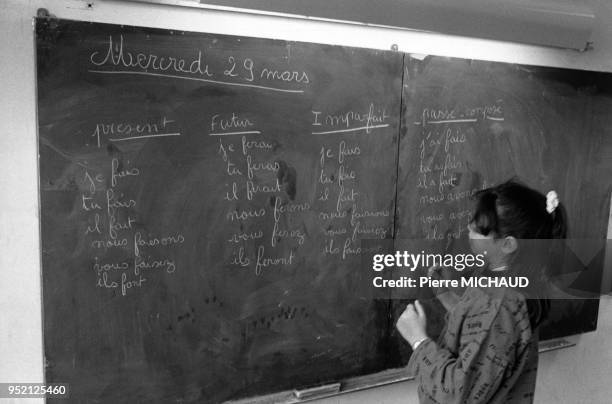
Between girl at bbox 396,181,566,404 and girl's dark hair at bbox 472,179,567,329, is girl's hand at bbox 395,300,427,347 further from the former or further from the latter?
girl's dark hair at bbox 472,179,567,329

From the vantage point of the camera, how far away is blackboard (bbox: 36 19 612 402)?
Result: 1.70 meters

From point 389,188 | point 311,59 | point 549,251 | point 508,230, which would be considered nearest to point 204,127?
point 311,59

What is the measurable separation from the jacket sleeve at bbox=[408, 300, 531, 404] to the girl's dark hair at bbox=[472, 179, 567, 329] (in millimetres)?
112

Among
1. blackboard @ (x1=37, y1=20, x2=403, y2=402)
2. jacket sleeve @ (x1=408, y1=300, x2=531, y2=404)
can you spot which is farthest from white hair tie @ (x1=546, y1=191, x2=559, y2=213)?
blackboard @ (x1=37, y1=20, x2=403, y2=402)

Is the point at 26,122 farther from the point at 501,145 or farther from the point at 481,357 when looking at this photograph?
the point at 501,145

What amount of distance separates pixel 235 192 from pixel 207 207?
0.38 ft

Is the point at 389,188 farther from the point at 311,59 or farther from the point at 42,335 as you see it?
the point at 42,335

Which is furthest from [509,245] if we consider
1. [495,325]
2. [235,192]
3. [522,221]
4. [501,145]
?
[501,145]

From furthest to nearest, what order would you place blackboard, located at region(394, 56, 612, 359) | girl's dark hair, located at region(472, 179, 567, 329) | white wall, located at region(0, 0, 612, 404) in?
blackboard, located at region(394, 56, 612, 359) < white wall, located at region(0, 0, 612, 404) < girl's dark hair, located at region(472, 179, 567, 329)

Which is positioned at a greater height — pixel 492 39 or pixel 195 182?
pixel 492 39

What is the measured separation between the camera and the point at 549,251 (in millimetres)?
1682

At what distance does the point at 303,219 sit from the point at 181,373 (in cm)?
73

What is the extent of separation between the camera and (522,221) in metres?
1.51

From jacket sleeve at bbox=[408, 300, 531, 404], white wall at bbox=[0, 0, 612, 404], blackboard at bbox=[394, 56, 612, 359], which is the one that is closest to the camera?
jacket sleeve at bbox=[408, 300, 531, 404]
